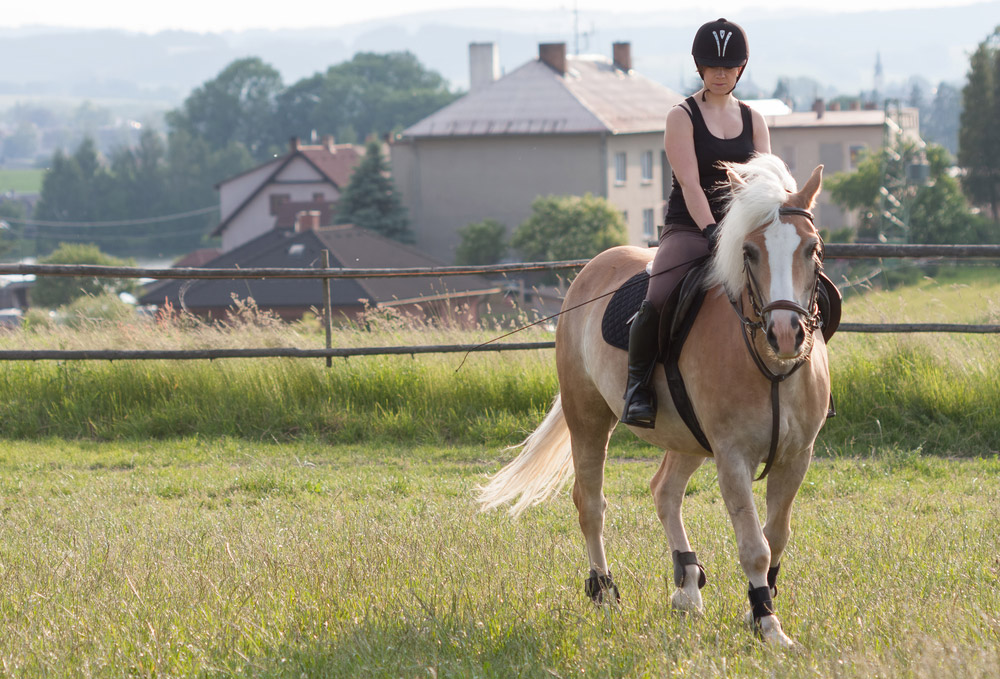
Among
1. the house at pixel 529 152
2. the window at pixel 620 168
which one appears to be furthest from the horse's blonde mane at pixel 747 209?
the window at pixel 620 168

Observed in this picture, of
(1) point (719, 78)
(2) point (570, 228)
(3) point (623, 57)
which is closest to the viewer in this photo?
(1) point (719, 78)

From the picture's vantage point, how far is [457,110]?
6300 cm

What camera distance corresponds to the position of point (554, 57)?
65000 millimetres

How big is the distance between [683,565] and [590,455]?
807 millimetres

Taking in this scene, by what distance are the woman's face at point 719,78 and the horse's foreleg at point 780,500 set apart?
1646 mm

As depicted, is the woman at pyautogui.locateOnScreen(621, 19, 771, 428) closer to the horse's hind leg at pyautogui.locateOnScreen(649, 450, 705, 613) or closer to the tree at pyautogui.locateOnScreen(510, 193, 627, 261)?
the horse's hind leg at pyautogui.locateOnScreen(649, 450, 705, 613)

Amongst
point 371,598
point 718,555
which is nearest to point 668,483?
point 718,555

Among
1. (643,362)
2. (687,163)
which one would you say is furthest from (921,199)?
(643,362)

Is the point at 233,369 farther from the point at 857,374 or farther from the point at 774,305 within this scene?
the point at 774,305

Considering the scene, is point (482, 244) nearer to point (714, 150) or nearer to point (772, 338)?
point (714, 150)

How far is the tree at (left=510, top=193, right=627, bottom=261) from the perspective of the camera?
5356 cm

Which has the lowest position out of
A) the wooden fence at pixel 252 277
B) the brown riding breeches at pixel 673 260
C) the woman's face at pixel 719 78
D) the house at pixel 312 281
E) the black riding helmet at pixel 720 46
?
the house at pixel 312 281

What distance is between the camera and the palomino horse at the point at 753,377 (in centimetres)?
377

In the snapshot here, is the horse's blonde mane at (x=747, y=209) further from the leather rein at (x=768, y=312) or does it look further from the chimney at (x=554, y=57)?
the chimney at (x=554, y=57)
